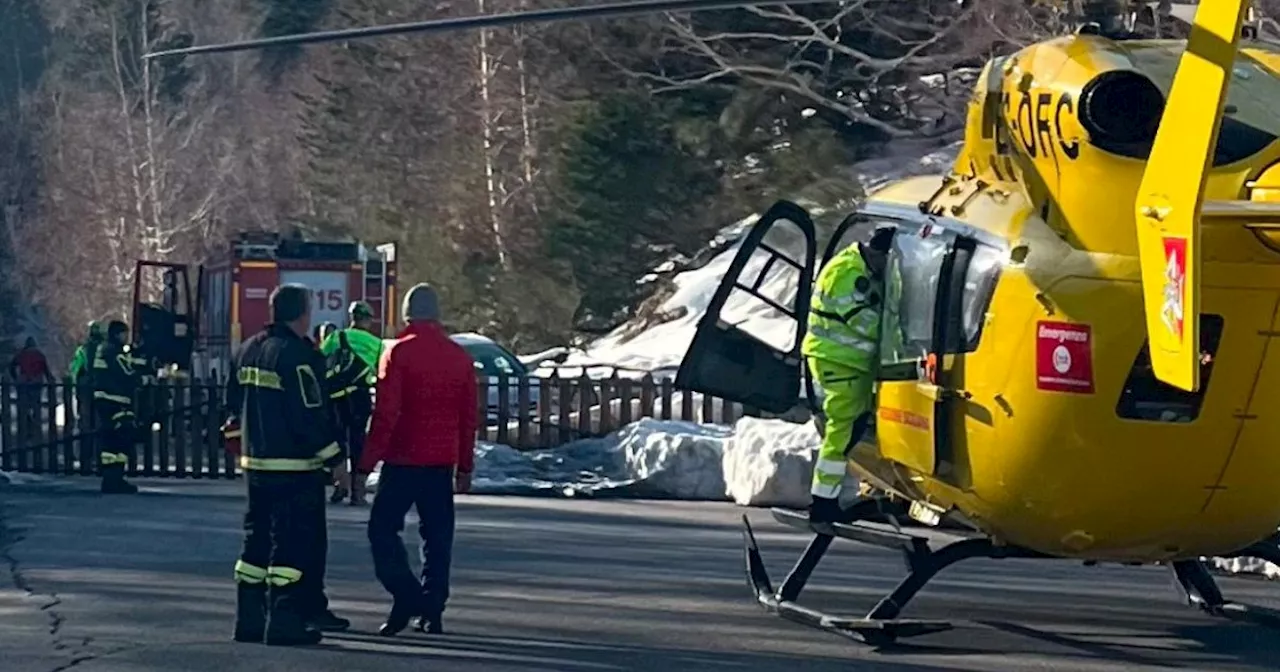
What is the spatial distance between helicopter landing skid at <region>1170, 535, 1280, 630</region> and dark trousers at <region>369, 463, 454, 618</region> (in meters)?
3.79

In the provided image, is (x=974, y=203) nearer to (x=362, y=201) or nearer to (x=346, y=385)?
(x=346, y=385)

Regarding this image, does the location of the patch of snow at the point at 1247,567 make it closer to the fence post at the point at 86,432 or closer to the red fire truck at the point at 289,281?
the fence post at the point at 86,432

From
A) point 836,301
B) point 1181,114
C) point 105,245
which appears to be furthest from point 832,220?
point 105,245

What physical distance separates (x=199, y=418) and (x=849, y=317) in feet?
43.2

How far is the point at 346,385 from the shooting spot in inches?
554

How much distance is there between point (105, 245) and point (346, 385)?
151 ft

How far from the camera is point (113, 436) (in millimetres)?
20562

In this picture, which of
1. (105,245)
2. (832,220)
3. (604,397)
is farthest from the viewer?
(105,245)

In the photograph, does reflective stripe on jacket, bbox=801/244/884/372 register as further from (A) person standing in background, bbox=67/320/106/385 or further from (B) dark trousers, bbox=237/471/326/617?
(A) person standing in background, bbox=67/320/106/385

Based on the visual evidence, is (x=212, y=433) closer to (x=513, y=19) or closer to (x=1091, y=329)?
(x=513, y=19)

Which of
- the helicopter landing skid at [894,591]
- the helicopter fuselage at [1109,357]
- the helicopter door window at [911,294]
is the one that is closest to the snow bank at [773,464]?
the helicopter landing skid at [894,591]

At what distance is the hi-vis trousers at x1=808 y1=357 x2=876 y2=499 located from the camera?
435 inches

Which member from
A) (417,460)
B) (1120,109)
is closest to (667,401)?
(417,460)

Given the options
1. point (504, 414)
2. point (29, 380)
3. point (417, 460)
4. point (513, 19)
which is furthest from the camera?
point (29, 380)
